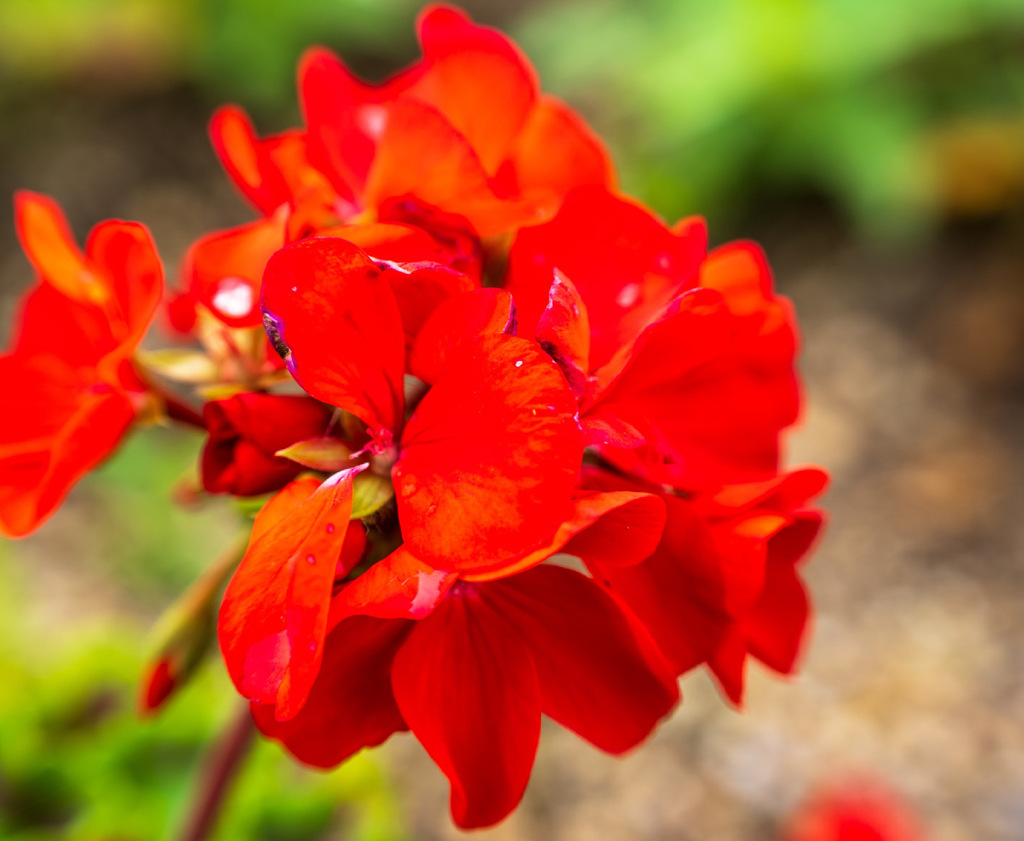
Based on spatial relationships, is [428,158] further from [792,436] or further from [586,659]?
[792,436]

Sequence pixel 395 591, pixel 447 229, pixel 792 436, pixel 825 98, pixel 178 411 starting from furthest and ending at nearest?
pixel 825 98, pixel 792 436, pixel 178 411, pixel 447 229, pixel 395 591

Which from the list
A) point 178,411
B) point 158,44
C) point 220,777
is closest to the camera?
point 178,411

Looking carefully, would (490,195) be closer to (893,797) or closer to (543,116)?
(543,116)

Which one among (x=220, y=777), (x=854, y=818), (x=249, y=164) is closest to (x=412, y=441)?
(x=249, y=164)

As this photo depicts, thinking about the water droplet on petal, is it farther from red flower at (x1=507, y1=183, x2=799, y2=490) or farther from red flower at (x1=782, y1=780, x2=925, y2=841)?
red flower at (x1=782, y1=780, x2=925, y2=841)

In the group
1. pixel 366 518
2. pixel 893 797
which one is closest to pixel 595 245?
pixel 366 518

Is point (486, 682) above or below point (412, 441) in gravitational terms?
below
